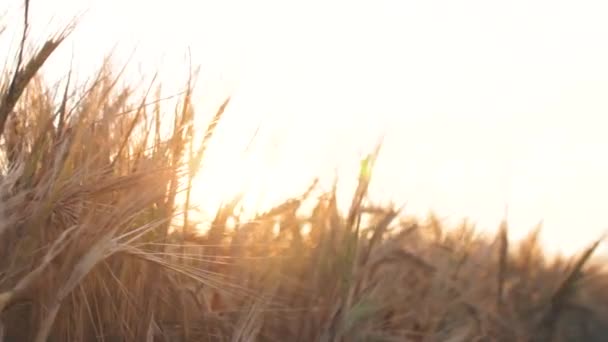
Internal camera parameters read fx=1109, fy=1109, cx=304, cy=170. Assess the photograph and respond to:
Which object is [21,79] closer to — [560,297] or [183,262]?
[183,262]

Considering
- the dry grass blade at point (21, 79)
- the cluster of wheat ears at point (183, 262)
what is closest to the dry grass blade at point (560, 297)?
the cluster of wheat ears at point (183, 262)

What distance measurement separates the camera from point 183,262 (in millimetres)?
2498

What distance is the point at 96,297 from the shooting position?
7.33 ft

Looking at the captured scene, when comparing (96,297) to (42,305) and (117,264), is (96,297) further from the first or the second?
(42,305)

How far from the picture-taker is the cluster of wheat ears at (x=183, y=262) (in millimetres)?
2035

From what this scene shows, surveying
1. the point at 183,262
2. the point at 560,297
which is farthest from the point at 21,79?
the point at 560,297

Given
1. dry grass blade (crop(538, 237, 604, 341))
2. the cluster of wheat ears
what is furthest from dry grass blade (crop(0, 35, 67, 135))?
dry grass blade (crop(538, 237, 604, 341))

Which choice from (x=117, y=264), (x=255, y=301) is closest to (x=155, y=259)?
(x=117, y=264)

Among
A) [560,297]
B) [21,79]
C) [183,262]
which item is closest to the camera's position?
[21,79]

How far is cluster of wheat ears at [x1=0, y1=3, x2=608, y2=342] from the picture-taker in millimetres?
2035

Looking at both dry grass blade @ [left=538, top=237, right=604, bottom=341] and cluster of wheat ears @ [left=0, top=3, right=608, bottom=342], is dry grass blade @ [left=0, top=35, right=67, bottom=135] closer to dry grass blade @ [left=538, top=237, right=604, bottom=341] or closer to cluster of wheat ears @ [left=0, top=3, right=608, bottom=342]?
cluster of wheat ears @ [left=0, top=3, right=608, bottom=342]

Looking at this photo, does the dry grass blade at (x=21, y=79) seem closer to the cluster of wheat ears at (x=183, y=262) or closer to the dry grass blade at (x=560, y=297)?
the cluster of wheat ears at (x=183, y=262)

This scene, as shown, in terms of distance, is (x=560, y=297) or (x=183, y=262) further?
(x=560, y=297)

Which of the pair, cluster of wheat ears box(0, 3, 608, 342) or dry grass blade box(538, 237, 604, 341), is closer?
cluster of wheat ears box(0, 3, 608, 342)
